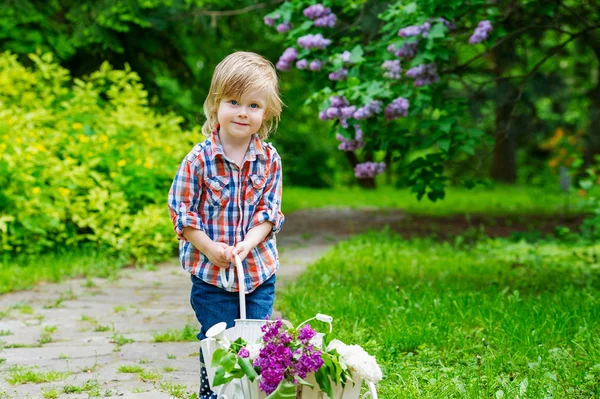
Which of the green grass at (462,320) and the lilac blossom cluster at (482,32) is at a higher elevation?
the lilac blossom cluster at (482,32)

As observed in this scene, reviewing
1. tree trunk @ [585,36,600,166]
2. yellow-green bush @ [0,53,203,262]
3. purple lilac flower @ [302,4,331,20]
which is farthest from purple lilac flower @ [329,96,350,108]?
tree trunk @ [585,36,600,166]

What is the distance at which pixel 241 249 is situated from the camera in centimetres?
271

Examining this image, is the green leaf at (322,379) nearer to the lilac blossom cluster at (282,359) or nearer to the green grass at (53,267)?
the lilac blossom cluster at (282,359)

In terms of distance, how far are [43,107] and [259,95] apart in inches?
220

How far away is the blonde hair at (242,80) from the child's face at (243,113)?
0.9 inches

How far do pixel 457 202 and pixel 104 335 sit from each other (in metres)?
9.58

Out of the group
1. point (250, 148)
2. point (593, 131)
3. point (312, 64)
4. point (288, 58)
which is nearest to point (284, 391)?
point (250, 148)

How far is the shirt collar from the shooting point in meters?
2.80

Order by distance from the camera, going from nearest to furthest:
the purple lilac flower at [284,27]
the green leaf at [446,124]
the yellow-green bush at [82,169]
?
the green leaf at [446,124] < the purple lilac flower at [284,27] < the yellow-green bush at [82,169]

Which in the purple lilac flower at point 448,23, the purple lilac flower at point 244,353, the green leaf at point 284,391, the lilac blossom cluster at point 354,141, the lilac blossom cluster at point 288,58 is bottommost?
the green leaf at point 284,391

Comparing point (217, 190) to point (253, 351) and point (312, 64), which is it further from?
point (312, 64)

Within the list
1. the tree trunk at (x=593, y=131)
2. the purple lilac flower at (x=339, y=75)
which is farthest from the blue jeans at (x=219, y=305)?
the tree trunk at (x=593, y=131)

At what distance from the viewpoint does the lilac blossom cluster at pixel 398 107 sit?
5.13m

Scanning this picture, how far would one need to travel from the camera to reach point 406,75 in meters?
5.31
